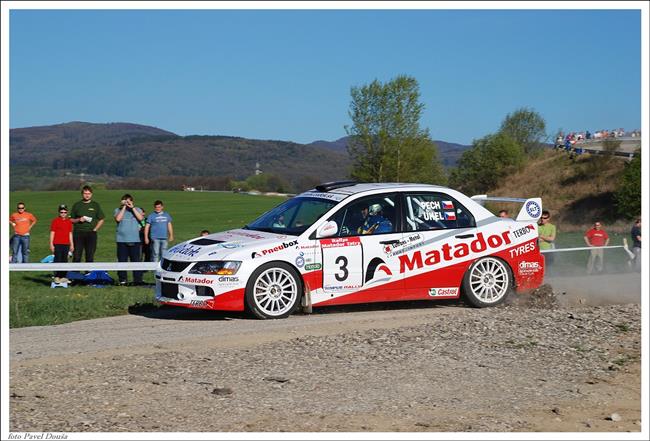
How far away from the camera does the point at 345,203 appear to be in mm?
12297

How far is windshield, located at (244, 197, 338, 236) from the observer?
12234 mm

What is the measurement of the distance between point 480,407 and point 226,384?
2.27 meters

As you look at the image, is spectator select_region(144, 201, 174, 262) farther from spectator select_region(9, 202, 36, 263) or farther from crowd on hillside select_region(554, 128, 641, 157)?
crowd on hillside select_region(554, 128, 641, 157)

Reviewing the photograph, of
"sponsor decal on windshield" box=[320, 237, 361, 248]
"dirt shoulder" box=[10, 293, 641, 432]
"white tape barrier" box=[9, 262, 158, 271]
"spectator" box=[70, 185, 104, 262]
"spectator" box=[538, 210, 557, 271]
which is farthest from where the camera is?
"spectator" box=[538, 210, 557, 271]

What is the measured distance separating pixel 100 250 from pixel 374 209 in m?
25.5

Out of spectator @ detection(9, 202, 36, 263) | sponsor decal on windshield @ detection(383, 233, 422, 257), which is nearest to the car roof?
sponsor decal on windshield @ detection(383, 233, 422, 257)

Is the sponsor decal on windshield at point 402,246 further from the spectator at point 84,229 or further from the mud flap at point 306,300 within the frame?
the spectator at point 84,229

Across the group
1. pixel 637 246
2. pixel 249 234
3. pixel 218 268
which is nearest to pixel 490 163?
pixel 637 246

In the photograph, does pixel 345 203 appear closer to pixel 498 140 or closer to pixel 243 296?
pixel 243 296

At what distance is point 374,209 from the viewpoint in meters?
12.5

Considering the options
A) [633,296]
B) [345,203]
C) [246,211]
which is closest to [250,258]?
[345,203]

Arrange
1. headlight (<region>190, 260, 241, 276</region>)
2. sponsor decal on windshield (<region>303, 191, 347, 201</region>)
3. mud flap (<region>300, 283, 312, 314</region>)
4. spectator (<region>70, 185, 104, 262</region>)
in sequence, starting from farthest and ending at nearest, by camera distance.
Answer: spectator (<region>70, 185, 104, 262</region>) < sponsor decal on windshield (<region>303, 191, 347, 201</region>) < mud flap (<region>300, 283, 312, 314</region>) < headlight (<region>190, 260, 241, 276</region>)

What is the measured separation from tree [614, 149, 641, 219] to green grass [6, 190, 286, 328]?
26.4 metres

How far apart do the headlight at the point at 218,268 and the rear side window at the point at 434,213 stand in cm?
255
